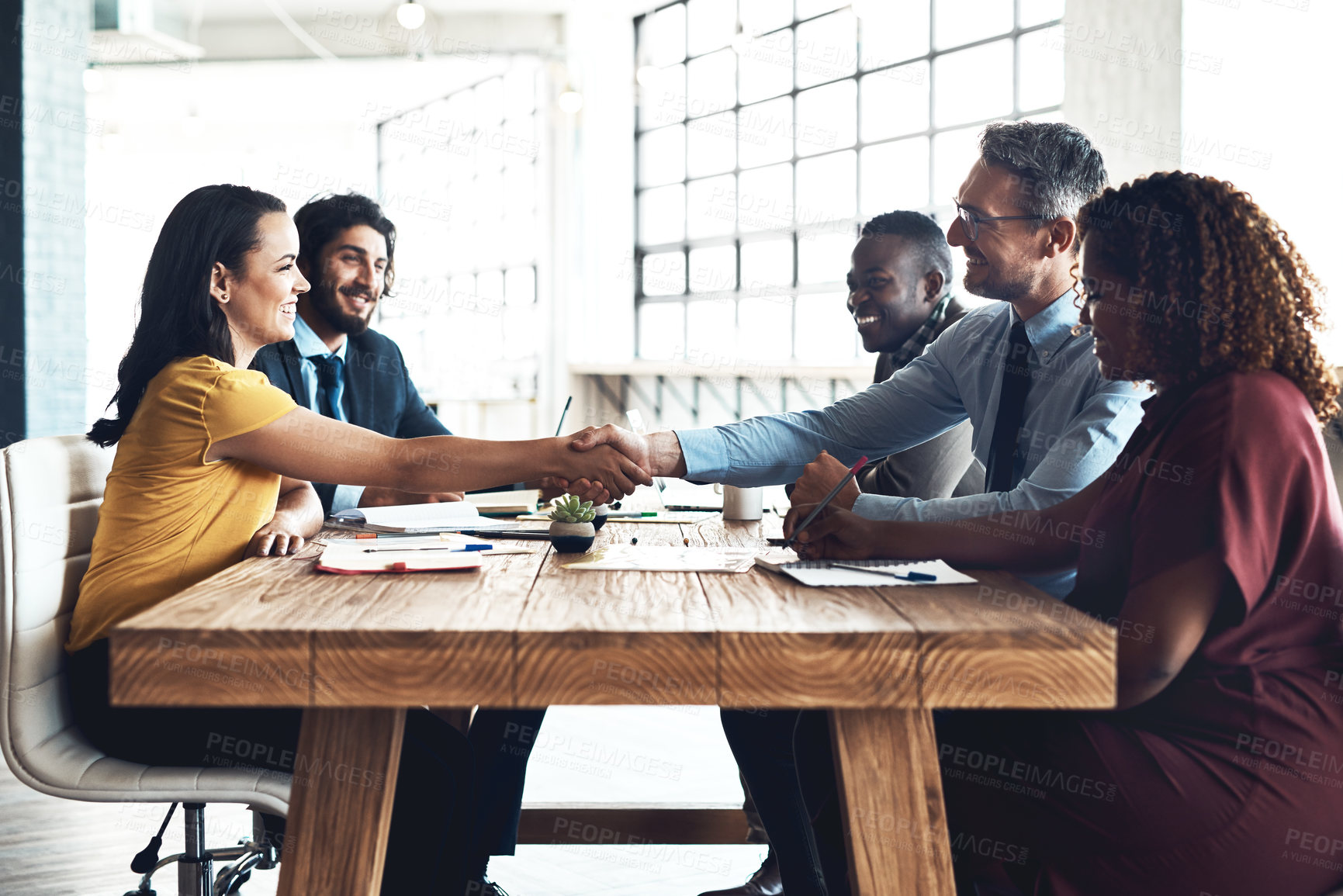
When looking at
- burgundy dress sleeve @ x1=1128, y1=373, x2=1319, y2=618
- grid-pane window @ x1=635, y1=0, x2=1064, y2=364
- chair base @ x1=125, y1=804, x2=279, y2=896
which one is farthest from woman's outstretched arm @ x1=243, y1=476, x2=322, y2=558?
grid-pane window @ x1=635, y1=0, x2=1064, y2=364

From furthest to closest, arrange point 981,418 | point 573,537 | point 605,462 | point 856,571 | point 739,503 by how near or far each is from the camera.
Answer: point 739,503 → point 981,418 → point 605,462 → point 573,537 → point 856,571

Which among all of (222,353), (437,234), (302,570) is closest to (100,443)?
(222,353)

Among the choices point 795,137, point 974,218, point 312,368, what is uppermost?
point 795,137

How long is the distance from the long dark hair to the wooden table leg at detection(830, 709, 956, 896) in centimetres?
115

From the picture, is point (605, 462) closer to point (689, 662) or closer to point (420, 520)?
point (420, 520)

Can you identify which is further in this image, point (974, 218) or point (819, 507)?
point (974, 218)

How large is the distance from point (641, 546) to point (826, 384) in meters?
4.13

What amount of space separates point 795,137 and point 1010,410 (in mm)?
4692

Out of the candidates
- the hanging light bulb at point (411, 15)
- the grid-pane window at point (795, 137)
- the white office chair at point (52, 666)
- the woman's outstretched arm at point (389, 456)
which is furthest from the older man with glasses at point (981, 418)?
the hanging light bulb at point (411, 15)

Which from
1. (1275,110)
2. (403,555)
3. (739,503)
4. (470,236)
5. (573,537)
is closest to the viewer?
(403,555)

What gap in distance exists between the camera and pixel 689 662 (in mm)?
1023

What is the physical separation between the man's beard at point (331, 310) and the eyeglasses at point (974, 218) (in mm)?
1567

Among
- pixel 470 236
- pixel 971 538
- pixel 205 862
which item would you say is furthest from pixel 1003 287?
pixel 470 236

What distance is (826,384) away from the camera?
18.8ft
